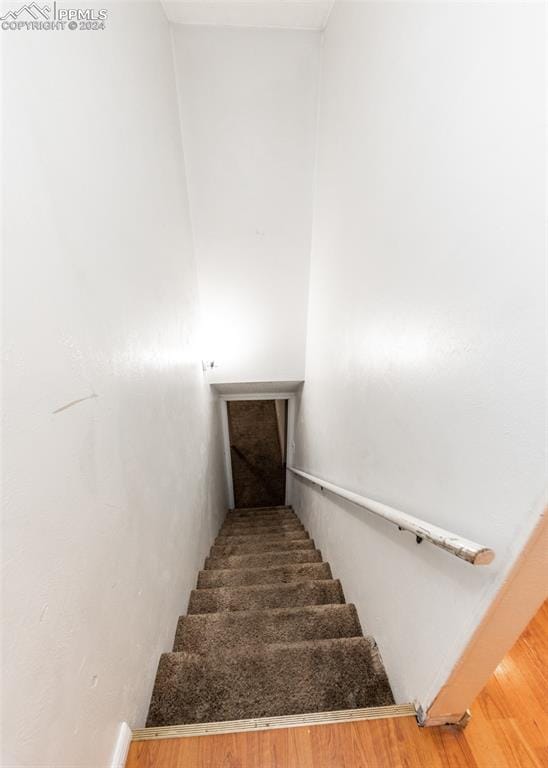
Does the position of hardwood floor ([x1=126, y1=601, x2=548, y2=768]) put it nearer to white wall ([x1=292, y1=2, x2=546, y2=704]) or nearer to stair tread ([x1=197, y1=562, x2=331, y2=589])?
white wall ([x1=292, y1=2, x2=546, y2=704])

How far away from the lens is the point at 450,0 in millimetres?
783

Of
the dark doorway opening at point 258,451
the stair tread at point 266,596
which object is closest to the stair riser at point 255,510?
the dark doorway opening at point 258,451

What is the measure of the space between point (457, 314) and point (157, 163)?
1669 millimetres

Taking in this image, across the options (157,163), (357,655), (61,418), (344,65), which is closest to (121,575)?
(61,418)

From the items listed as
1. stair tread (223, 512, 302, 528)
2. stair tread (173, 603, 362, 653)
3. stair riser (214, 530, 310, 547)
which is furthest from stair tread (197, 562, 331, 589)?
stair tread (223, 512, 302, 528)

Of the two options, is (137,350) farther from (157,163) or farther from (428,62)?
(428,62)

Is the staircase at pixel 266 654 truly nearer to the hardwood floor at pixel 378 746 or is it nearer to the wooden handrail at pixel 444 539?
the hardwood floor at pixel 378 746

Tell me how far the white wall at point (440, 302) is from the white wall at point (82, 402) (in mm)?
903

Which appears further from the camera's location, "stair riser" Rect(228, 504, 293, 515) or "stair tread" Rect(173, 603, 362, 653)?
"stair riser" Rect(228, 504, 293, 515)

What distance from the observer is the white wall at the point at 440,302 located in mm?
599

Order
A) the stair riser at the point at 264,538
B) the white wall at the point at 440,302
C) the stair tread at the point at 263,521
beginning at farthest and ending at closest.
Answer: the stair tread at the point at 263,521 < the stair riser at the point at 264,538 < the white wall at the point at 440,302

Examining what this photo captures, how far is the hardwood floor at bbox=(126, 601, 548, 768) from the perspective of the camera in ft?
3.25

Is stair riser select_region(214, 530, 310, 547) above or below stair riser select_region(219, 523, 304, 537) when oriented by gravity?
above

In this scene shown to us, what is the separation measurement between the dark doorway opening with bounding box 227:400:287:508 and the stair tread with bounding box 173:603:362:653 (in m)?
3.63
